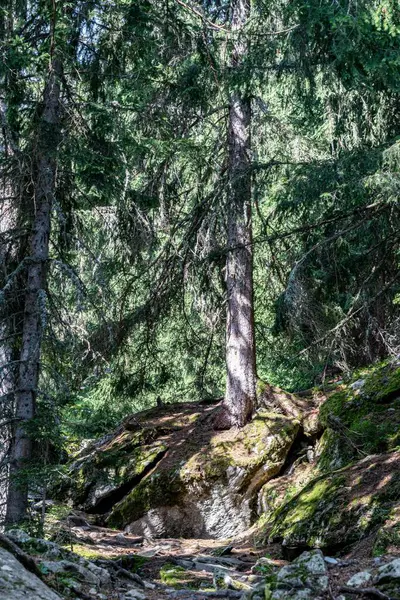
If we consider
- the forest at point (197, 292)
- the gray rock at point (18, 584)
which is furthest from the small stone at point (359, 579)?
the gray rock at point (18, 584)

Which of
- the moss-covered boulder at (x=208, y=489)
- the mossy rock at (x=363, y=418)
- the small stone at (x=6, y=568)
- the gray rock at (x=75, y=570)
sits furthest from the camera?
the moss-covered boulder at (x=208, y=489)

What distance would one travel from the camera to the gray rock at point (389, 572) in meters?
4.39

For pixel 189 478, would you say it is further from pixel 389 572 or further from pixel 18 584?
pixel 18 584

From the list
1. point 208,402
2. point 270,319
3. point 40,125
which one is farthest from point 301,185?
point 270,319

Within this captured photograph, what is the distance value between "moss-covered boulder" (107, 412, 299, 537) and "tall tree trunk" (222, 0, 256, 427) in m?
0.72

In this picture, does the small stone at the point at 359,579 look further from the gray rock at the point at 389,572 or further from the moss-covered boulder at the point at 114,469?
→ the moss-covered boulder at the point at 114,469

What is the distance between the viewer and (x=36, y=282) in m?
8.45

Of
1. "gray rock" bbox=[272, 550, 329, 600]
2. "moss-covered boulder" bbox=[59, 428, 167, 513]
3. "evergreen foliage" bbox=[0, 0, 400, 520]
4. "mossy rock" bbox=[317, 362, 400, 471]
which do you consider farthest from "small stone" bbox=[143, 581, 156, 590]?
"moss-covered boulder" bbox=[59, 428, 167, 513]

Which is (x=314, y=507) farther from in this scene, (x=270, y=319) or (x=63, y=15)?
(x=270, y=319)

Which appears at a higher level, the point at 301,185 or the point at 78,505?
the point at 301,185

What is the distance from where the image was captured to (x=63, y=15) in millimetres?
8055

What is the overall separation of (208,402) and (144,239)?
165 inches

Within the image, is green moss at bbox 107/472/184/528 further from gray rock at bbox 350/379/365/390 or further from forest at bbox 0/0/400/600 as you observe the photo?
gray rock at bbox 350/379/365/390

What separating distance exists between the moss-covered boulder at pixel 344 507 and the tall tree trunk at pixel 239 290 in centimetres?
375
